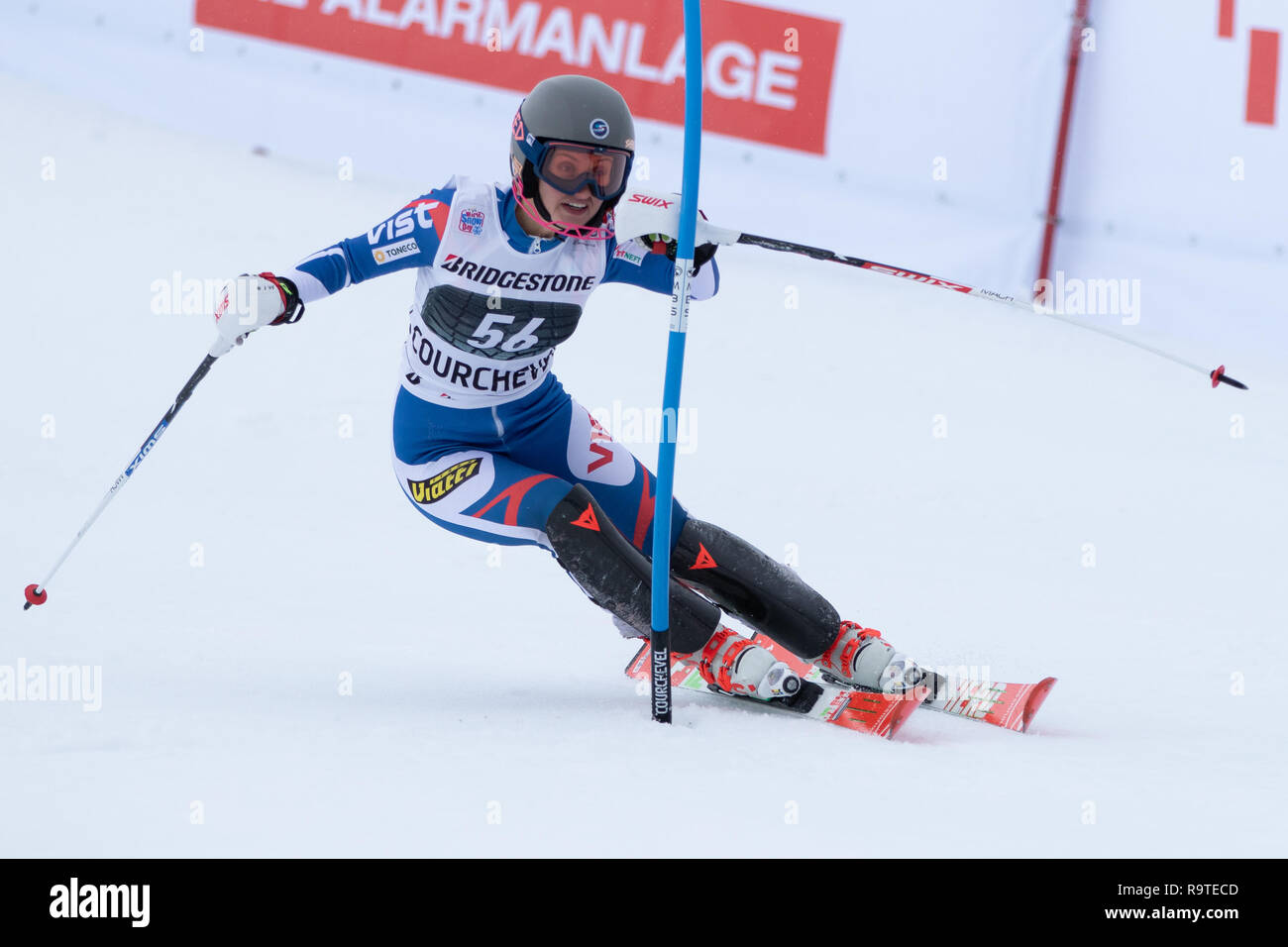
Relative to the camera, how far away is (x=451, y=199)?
3.31 metres

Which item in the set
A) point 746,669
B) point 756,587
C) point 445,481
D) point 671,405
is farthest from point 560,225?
point 746,669

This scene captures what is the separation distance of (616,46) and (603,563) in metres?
4.84

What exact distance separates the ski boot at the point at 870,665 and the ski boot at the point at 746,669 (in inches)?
8.6

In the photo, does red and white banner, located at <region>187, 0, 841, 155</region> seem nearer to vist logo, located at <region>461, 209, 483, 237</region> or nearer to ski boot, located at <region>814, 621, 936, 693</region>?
vist logo, located at <region>461, 209, 483, 237</region>

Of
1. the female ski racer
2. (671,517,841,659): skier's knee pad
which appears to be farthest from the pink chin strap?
(671,517,841,659): skier's knee pad

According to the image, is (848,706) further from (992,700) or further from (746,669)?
(992,700)

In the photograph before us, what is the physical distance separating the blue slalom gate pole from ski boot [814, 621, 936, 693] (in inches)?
22.3

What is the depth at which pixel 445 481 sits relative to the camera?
11.2ft

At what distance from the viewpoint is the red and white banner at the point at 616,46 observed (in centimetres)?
721

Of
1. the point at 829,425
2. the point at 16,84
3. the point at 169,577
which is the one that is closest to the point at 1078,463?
the point at 829,425

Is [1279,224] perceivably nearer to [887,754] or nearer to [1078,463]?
[1078,463]

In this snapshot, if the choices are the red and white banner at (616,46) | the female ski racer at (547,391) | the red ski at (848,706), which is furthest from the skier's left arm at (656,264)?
the red and white banner at (616,46)

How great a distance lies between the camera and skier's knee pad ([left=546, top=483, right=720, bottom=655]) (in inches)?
124

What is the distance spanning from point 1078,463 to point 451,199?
3.69m
